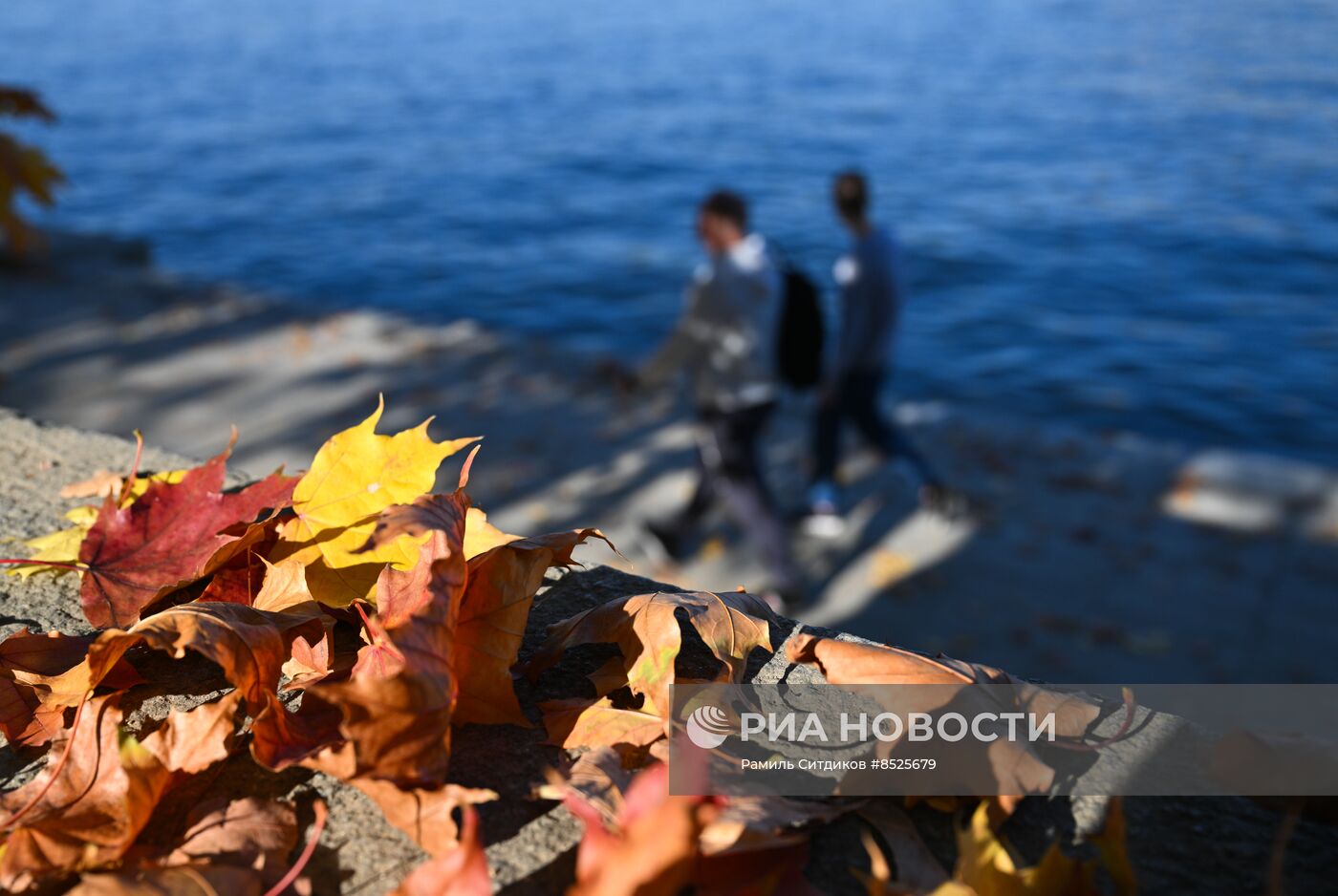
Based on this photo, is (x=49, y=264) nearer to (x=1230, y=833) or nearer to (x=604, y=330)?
(x=604, y=330)

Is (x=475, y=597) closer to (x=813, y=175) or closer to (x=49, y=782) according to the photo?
(x=49, y=782)

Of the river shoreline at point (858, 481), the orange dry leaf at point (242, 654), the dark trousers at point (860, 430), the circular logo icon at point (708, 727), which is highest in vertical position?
the orange dry leaf at point (242, 654)

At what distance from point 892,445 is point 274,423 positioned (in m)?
3.71

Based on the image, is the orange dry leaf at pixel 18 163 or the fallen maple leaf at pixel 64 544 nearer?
the fallen maple leaf at pixel 64 544

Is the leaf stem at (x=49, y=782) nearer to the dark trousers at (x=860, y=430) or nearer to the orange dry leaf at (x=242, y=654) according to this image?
the orange dry leaf at (x=242, y=654)

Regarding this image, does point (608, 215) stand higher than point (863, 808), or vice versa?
point (863, 808)

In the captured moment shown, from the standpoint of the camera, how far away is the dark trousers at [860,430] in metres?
5.23

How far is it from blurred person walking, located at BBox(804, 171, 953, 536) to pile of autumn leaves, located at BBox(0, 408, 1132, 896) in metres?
3.99

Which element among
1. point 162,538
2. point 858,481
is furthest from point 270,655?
point 858,481

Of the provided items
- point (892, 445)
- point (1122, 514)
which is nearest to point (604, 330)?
point (892, 445)

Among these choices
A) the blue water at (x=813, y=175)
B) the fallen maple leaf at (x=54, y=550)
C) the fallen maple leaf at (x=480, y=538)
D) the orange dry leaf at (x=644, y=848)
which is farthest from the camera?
the blue water at (x=813, y=175)

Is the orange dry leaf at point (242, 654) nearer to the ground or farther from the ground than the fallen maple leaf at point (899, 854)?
farther from the ground

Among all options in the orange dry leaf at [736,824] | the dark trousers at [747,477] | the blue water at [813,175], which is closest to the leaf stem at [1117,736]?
the orange dry leaf at [736,824]

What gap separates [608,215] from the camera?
13.2m
